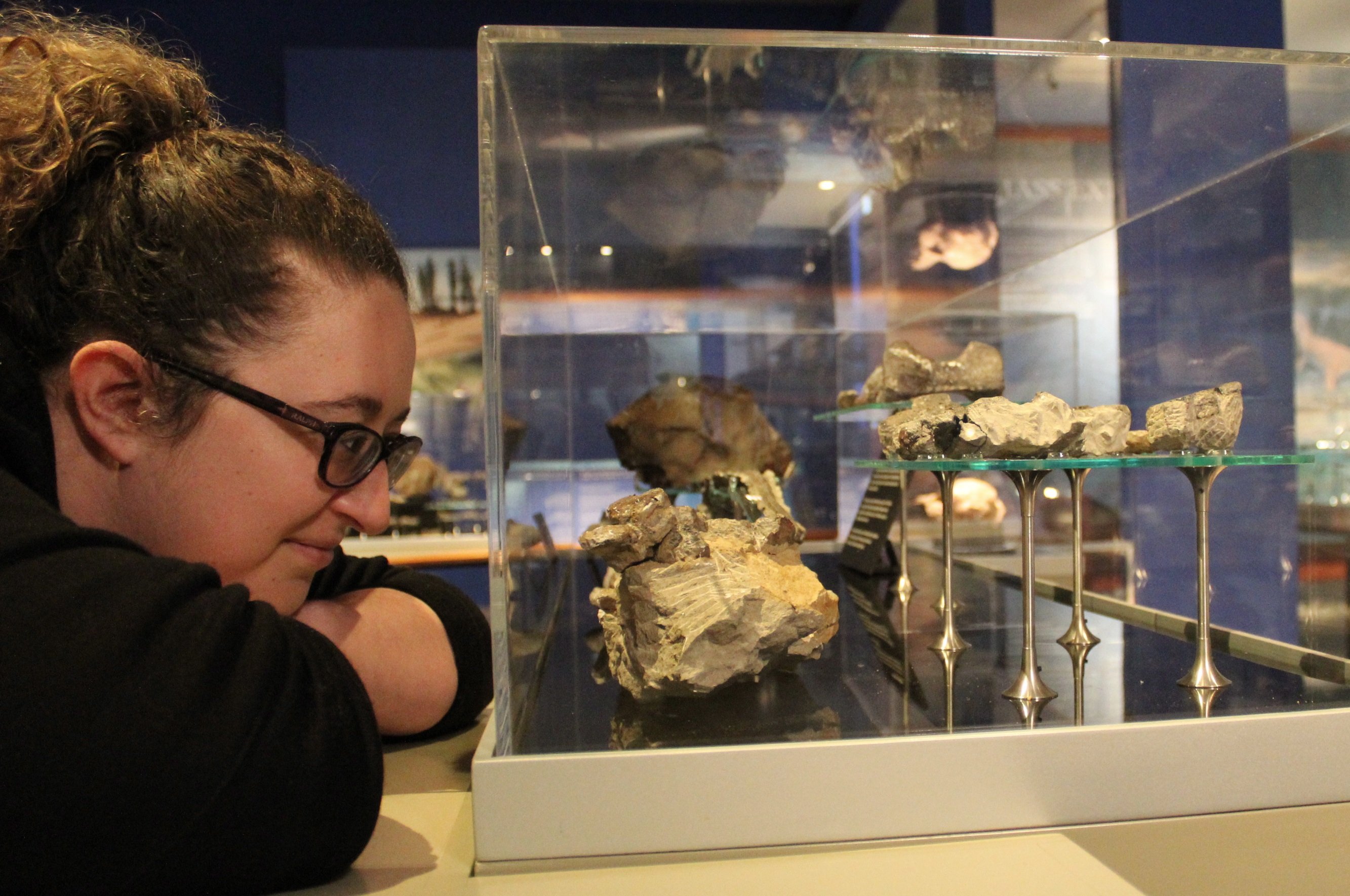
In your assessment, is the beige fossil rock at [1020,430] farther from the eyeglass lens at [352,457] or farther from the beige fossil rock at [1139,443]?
the eyeglass lens at [352,457]

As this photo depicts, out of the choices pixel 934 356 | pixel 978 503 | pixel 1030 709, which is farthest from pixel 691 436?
pixel 1030 709

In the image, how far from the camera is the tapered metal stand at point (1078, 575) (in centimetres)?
142

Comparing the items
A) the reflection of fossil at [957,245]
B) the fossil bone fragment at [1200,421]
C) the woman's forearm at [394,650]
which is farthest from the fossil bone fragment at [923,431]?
the reflection of fossil at [957,245]

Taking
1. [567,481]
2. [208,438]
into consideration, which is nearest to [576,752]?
[208,438]

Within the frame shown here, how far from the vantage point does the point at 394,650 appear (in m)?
1.14

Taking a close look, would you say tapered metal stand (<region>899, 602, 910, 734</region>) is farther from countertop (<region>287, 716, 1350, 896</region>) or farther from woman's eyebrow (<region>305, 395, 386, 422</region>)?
woman's eyebrow (<region>305, 395, 386, 422</region>)

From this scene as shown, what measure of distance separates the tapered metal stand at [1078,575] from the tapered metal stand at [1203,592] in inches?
5.9

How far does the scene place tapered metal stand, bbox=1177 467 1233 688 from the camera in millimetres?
1300

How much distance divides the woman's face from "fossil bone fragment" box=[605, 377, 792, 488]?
1.68m

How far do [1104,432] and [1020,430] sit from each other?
15 centimetres

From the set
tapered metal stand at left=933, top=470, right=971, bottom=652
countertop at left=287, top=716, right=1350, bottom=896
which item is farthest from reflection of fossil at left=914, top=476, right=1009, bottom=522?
countertop at left=287, top=716, right=1350, bottom=896

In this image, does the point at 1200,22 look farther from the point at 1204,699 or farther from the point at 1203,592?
the point at 1204,699

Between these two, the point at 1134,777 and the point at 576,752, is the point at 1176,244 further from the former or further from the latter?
the point at 576,752

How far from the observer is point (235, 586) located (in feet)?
2.70
